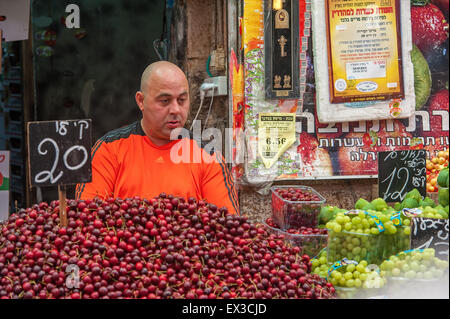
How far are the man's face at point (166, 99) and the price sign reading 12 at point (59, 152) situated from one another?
2.56ft

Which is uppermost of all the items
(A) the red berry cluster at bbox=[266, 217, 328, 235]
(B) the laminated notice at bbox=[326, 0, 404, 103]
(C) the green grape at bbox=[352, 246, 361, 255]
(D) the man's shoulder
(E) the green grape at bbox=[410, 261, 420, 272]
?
(B) the laminated notice at bbox=[326, 0, 404, 103]

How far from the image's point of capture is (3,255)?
5.91ft

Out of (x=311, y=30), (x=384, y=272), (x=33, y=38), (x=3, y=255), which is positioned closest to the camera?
(x=3, y=255)

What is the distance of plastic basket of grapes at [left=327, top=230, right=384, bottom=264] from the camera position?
2.17 meters

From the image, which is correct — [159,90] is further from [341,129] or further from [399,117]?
[399,117]

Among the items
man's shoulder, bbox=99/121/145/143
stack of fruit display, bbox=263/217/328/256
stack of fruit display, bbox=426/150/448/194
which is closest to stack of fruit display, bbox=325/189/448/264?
stack of fruit display, bbox=263/217/328/256

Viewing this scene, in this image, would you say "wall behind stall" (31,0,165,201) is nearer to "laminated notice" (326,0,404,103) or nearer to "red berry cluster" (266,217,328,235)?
"laminated notice" (326,0,404,103)

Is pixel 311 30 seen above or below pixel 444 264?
above

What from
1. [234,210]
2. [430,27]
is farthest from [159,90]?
[430,27]

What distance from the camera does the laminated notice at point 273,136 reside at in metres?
3.78

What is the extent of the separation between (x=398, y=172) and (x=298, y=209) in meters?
0.52

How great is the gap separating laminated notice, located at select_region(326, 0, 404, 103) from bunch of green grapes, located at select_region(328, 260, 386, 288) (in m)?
1.89

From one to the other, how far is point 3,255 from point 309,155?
2.46 meters

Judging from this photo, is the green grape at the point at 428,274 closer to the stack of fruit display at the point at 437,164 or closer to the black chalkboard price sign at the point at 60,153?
the black chalkboard price sign at the point at 60,153
